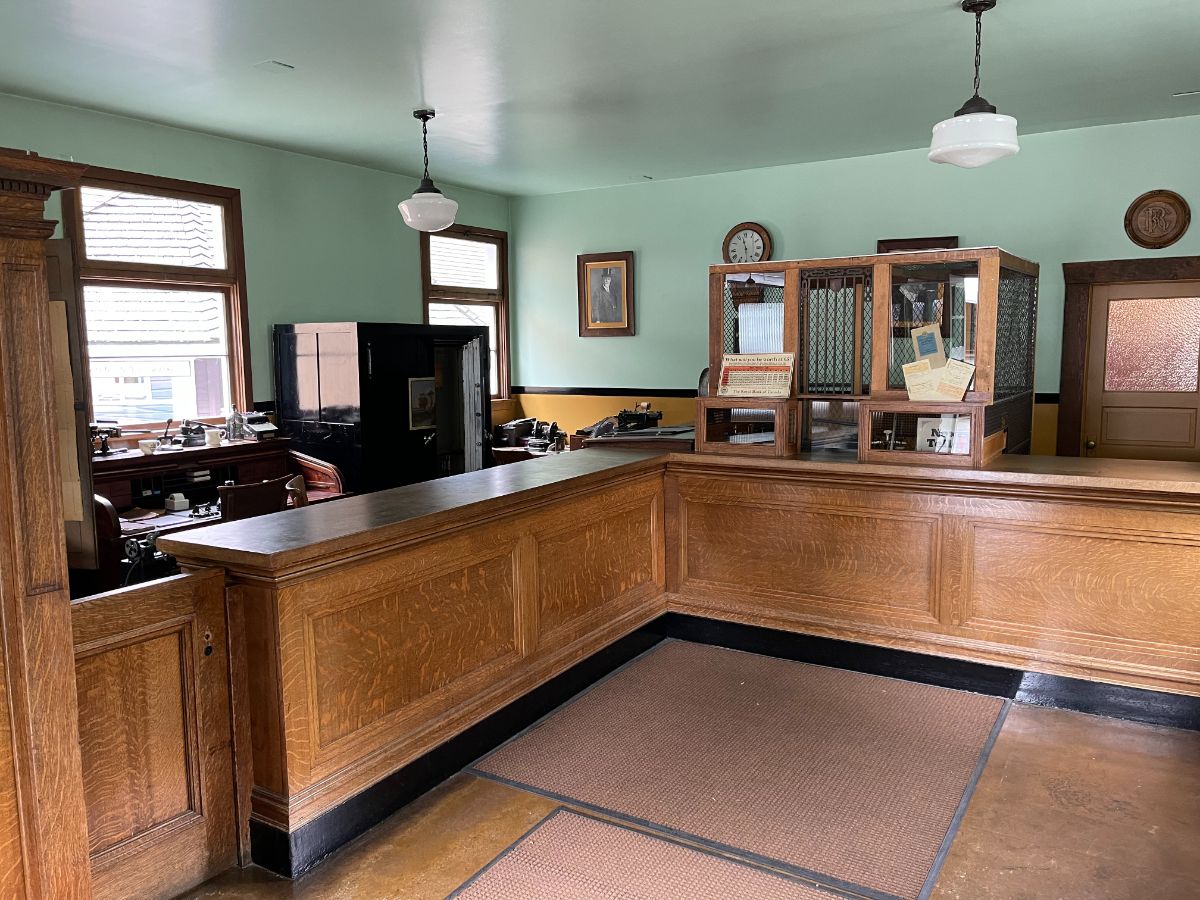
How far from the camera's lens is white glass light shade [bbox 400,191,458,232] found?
512 cm

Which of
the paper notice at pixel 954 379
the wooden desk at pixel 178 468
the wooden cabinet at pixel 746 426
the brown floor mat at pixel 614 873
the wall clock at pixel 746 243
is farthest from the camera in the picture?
the wall clock at pixel 746 243

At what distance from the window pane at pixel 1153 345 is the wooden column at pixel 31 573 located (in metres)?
6.45

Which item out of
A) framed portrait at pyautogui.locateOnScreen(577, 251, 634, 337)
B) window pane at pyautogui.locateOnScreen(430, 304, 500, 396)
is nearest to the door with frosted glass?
framed portrait at pyautogui.locateOnScreen(577, 251, 634, 337)

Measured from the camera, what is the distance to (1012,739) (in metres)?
3.09

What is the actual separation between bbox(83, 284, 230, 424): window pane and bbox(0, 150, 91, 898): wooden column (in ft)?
13.9

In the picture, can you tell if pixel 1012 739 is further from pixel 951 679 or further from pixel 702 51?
pixel 702 51


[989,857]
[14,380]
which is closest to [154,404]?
[14,380]

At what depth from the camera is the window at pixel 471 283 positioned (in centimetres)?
783

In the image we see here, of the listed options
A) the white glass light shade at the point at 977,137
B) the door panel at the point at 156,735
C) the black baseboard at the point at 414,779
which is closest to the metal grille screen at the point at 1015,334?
the white glass light shade at the point at 977,137

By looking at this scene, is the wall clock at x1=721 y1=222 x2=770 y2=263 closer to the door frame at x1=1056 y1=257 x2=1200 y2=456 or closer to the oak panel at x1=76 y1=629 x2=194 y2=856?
the door frame at x1=1056 y1=257 x2=1200 y2=456

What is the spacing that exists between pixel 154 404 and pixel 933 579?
484 cm

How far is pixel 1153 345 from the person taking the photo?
6023mm

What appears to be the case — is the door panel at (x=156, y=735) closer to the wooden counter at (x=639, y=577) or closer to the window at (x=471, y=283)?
the wooden counter at (x=639, y=577)

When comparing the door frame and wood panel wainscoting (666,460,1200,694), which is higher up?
the door frame
